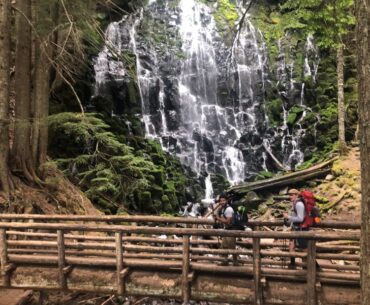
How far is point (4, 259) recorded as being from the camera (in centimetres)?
799

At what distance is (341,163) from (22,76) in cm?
1331

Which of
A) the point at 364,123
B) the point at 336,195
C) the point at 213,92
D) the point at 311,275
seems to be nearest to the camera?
the point at 364,123

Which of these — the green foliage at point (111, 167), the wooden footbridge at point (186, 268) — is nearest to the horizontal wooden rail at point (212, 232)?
the wooden footbridge at point (186, 268)

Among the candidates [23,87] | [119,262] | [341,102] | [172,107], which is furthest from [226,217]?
[172,107]

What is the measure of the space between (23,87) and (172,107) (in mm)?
13678

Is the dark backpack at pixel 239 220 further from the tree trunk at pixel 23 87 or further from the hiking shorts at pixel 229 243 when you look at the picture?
the tree trunk at pixel 23 87

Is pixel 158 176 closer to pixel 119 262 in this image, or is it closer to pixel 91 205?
pixel 91 205

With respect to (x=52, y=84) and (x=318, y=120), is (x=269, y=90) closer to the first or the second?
(x=318, y=120)

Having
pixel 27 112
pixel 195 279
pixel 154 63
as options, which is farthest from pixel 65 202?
pixel 154 63

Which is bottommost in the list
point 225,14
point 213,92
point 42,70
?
point 42,70

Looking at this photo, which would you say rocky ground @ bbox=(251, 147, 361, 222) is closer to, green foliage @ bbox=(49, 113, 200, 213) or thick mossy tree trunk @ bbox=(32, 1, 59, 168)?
green foliage @ bbox=(49, 113, 200, 213)

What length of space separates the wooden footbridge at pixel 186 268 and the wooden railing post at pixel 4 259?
0.01 metres

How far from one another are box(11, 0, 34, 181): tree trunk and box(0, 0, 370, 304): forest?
3cm

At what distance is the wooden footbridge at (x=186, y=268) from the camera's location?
6922 millimetres
